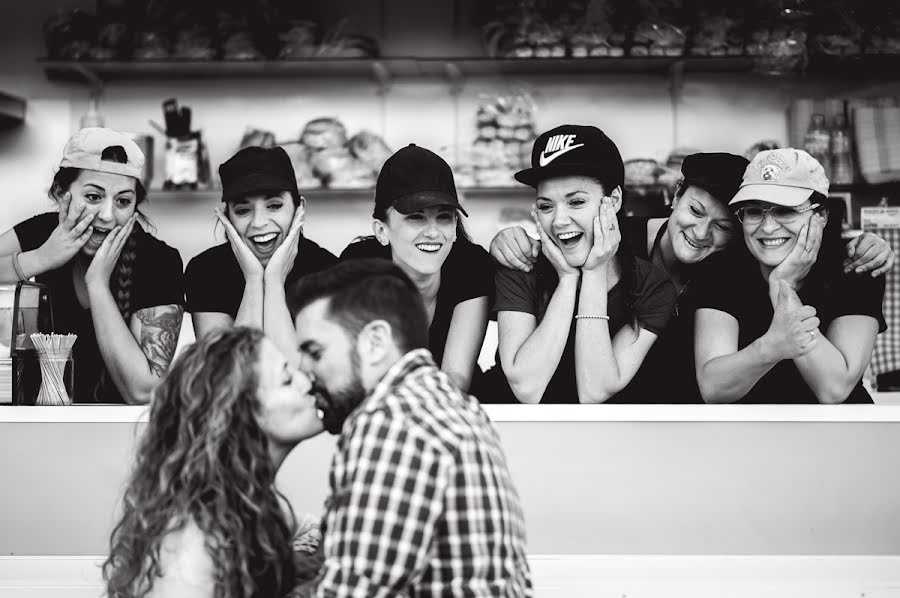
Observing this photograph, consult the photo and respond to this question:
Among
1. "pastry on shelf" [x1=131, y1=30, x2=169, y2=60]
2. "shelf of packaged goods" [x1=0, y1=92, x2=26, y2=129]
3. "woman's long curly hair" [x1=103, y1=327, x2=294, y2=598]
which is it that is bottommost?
"woman's long curly hair" [x1=103, y1=327, x2=294, y2=598]

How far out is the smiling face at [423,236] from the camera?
247 cm

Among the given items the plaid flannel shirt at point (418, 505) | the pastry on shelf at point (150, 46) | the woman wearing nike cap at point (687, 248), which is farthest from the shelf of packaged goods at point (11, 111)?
the plaid flannel shirt at point (418, 505)

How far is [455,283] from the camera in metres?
2.58

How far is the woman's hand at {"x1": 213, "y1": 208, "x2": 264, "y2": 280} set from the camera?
256 cm

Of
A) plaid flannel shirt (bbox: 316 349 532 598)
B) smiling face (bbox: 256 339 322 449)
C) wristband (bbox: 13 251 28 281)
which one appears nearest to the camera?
plaid flannel shirt (bbox: 316 349 532 598)

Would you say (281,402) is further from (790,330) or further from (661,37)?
(661,37)

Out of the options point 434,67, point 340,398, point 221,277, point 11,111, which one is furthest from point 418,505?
point 11,111

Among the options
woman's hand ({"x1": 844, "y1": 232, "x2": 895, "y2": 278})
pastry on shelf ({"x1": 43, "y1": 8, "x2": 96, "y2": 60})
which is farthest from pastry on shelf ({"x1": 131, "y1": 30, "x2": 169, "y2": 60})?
woman's hand ({"x1": 844, "y1": 232, "x2": 895, "y2": 278})

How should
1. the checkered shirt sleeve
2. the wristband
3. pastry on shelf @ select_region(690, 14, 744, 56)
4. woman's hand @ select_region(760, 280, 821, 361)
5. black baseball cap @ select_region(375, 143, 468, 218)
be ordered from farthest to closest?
pastry on shelf @ select_region(690, 14, 744, 56), the checkered shirt sleeve, the wristband, black baseball cap @ select_region(375, 143, 468, 218), woman's hand @ select_region(760, 280, 821, 361)

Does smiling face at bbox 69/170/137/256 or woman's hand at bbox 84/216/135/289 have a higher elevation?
smiling face at bbox 69/170/137/256

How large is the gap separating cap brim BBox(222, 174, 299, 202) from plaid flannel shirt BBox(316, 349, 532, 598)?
1.32m

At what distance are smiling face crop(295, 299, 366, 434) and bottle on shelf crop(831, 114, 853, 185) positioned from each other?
3274mm

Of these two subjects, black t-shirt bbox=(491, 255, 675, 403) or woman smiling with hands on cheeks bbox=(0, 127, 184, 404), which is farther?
woman smiling with hands on cheeks bbox=(0, 127, 184, 404)

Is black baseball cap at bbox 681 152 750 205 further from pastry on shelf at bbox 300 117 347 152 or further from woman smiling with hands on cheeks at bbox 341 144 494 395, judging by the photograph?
pastry on shelf at bbox 300 117 347 152
